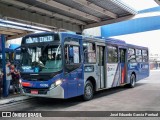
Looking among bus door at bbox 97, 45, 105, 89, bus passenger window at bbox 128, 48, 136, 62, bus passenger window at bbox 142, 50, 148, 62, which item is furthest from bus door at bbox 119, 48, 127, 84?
bus passenger window at bbox 142, 50, 148, 62

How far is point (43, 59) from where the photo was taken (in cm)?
977

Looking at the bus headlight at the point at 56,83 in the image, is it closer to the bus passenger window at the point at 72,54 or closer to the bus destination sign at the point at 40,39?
the bus passenger window at the point at 72,54

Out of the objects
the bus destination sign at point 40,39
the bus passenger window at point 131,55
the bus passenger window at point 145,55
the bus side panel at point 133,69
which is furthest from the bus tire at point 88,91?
the bus passenger window at point 145,55

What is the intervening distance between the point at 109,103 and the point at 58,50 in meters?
3.02

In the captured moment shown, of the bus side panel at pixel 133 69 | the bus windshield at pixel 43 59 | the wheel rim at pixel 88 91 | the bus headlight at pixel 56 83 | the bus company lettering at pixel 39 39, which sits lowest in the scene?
the wheel rim at pixel 88 91

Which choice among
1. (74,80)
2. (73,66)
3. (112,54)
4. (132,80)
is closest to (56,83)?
(74,80)

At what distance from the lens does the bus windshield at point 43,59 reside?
9.62 metres

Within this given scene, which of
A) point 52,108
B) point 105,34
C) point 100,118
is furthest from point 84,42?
point 105,34

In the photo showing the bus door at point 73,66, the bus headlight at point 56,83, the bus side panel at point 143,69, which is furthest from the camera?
the bus side panel at point 143,69

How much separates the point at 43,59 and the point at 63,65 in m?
0.81

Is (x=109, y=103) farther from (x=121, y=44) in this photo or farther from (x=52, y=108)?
(x=121, y=44)

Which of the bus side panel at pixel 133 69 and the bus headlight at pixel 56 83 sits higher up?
the bus side panel at pixel 133 69

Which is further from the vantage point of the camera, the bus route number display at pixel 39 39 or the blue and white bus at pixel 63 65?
the bus route number display at pixel 39 39

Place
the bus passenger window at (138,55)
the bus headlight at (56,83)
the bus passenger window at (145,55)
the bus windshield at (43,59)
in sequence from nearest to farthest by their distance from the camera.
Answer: the bus headlight at (56,83) → the bus windshield at (43,59) → the bus passenger window at (138,55) → the bus passenger window at (145,55)
